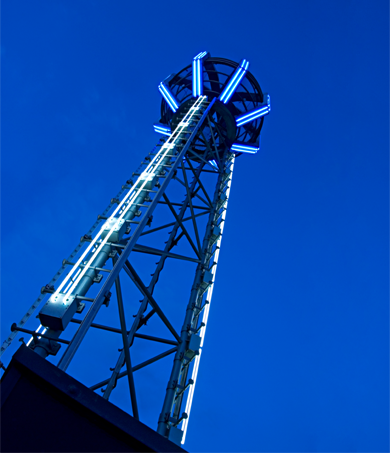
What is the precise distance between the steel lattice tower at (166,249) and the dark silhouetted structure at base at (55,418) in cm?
229

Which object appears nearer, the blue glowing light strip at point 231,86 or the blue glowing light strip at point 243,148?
the blue glowing light strip at point 231,86

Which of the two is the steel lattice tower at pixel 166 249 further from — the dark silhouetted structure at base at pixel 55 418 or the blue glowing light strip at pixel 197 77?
the dark silhouetted structure at base at pixel 55 418

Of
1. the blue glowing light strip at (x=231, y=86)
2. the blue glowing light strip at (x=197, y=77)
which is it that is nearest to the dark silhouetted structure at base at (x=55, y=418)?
the blue glowing light strip at (x=231, y=86)

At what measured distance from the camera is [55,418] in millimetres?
3309

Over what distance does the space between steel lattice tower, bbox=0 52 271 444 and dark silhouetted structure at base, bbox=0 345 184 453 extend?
7.51 ft

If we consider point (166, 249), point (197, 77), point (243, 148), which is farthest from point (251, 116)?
point (166, 249)

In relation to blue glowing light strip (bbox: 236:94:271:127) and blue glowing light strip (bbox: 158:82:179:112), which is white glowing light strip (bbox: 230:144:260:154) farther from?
blue glowing light strip (bbox: 158:82:179:112)

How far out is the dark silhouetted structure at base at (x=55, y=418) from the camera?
126 inches

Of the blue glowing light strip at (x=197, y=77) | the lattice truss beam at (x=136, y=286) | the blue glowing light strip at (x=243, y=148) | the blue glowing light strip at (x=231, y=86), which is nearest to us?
the lattice truss beam at (x=136, y=286)

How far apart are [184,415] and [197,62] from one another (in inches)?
569

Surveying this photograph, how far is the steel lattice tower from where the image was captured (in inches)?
280

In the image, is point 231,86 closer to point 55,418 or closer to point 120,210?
point 120,210

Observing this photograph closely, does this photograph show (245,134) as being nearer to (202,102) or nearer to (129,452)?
(202,102)

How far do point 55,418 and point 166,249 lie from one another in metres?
9.01
